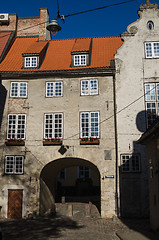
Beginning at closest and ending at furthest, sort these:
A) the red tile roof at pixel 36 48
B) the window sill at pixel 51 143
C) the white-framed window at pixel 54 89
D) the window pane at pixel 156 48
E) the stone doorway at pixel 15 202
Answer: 1. the stone doorway at pixel 15 202
2. the window sill at pixel 51 143
3. the window pane at pixel 156 48
4. the white-framed window at pixel 54 89
5. the red tile roof at pixel 36 48

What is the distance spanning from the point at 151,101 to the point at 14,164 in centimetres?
1095

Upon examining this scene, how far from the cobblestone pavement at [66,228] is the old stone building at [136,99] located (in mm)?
2189

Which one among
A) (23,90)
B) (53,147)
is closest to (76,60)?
(23,90)

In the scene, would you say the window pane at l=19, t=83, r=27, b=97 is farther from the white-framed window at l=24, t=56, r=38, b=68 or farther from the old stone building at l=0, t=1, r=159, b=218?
the white-framed window at l=24, t=56, r=38, b=68

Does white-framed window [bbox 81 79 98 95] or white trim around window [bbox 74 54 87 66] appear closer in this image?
white-framed window [bbox 81 79 98 95]

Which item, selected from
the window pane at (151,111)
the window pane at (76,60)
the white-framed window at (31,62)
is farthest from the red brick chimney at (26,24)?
the window pane at (151,111)

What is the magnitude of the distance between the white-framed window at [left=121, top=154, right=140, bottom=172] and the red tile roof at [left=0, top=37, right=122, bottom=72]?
7.06 m

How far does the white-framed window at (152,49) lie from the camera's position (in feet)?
69.7

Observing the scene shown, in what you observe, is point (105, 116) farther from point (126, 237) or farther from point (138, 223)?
point (126, 237)

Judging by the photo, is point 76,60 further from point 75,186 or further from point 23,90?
point 75,186

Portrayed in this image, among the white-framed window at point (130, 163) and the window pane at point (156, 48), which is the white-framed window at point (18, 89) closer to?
the white-framed window at point (130, 163)

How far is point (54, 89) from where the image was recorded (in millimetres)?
21672

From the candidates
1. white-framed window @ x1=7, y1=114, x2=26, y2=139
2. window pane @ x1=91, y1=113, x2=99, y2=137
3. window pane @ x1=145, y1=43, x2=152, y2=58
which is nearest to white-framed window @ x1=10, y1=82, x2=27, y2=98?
white-framed window @ x1=7, y1=114, x2=26, y2=139

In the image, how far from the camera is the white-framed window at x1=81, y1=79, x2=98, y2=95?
2128 cm
